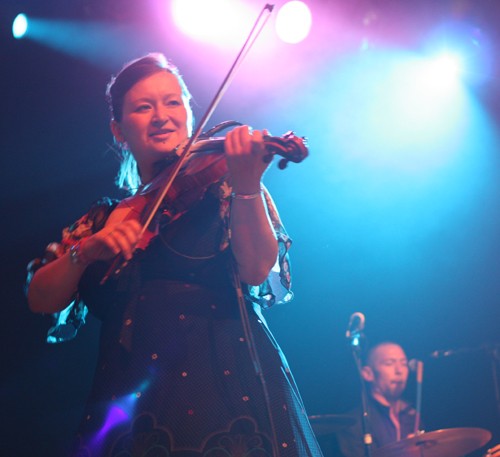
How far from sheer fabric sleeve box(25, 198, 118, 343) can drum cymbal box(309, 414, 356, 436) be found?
181 cm

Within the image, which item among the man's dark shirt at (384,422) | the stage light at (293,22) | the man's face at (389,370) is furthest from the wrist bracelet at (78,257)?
the man's face at (389,370)

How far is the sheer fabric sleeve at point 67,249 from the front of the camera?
1.53 m

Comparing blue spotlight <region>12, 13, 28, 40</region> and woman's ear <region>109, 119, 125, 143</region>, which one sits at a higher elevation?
blue spotlight <region>12, 13, 28, 40</region>

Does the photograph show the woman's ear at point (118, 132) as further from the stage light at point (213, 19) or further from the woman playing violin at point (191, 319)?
the stage light at point (213, 19)

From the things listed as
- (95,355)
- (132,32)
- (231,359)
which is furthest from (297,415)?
(132,32)

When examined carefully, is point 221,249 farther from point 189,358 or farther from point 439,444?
point 439,444

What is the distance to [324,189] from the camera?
380cm

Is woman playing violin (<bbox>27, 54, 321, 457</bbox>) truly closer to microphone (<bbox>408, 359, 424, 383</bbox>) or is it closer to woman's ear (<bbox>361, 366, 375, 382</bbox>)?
microphone (<bbox>408, 359, 424, 383</bbox>)

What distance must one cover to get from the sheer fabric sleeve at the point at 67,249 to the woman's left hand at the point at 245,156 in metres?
0.50

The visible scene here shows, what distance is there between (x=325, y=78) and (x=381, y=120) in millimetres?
476

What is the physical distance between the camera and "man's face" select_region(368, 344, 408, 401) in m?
4.22

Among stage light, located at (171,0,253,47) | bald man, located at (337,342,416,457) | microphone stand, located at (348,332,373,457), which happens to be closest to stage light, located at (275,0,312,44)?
stage light, located at (171,0,253,47)

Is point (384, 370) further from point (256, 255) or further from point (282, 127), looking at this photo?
point (256, 255)

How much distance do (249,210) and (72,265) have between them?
1.39ft
